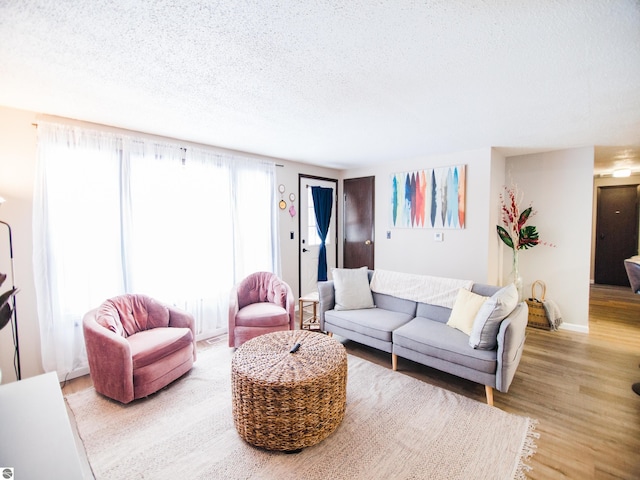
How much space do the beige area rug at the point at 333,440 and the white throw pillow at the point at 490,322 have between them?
1.59ft

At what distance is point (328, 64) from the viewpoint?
5.77 feet

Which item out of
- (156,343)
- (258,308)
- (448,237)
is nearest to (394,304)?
(448,237)

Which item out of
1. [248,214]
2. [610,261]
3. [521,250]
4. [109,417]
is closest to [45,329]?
[109,417]

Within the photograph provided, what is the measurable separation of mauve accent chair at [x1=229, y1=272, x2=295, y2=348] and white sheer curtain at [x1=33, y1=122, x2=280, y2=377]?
0.40m

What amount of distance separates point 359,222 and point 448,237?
1581 millimetres

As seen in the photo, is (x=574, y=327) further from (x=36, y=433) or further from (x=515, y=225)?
(x=36, y=433)

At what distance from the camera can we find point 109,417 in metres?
2.20

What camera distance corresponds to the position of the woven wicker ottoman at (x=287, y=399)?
5.98ft

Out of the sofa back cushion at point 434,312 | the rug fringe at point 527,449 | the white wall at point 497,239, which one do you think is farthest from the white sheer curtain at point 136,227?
the rug fringe at point 527,449

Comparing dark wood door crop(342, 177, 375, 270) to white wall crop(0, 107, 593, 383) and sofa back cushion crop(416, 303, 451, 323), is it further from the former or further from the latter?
Answer: sofa back cushion crop(416, 303, 451, 323)

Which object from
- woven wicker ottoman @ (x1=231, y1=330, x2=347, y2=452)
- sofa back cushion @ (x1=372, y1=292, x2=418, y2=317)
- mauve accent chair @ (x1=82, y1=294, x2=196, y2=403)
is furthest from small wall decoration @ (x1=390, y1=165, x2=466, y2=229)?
mauve accent chair @ (x1=82, y1=294, x2=196, y2=403)

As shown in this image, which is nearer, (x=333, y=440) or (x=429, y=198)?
(x=333, y=440)

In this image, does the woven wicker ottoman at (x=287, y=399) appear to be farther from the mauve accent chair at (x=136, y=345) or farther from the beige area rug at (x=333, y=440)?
the mauve accent chair at (x=136, y=345)

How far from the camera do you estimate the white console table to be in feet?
3.13
